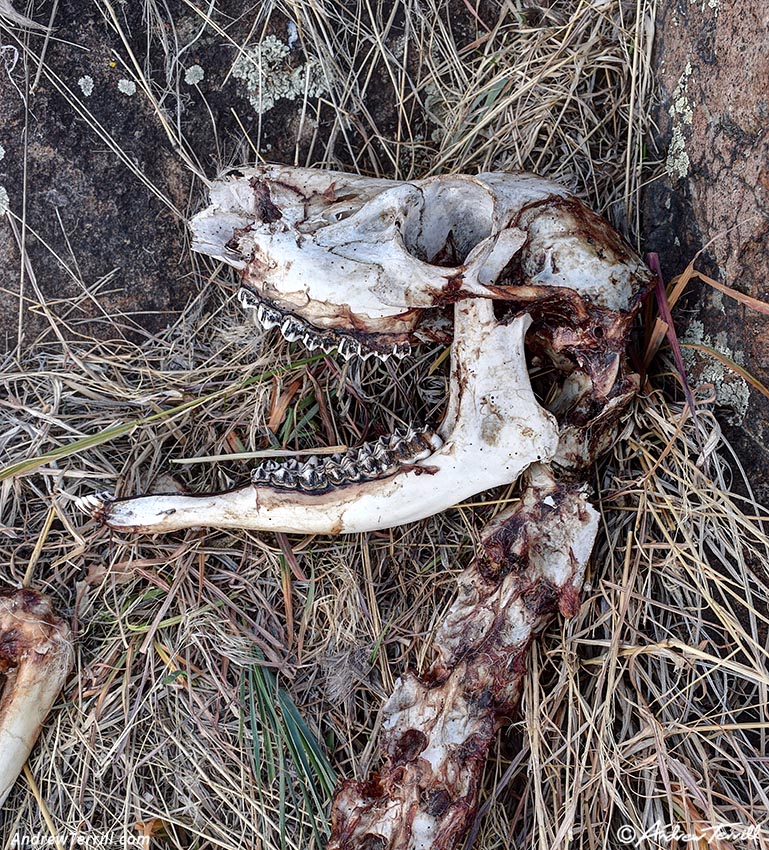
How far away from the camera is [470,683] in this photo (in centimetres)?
222

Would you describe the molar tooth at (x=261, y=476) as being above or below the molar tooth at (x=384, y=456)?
below

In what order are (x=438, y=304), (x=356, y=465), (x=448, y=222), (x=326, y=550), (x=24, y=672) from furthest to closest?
(x=326, y=550), (x=24, y=672), (x=356, y=465), (x=448, y=222), (x=438, y=304)

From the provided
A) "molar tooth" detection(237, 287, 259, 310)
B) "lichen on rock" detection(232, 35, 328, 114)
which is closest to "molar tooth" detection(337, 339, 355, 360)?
"molar tooth" detection(237, 287, 259, 310)

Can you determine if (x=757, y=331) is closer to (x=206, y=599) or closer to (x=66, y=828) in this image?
(x=206, y=599)

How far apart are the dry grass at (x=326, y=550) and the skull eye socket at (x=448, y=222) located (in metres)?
0.47

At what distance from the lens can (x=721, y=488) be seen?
2.23 meters

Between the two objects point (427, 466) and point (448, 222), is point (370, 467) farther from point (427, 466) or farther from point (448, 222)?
point (448, 222)

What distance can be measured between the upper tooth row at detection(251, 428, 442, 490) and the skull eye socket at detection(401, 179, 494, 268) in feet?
1.81

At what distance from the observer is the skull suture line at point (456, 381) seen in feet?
6.99

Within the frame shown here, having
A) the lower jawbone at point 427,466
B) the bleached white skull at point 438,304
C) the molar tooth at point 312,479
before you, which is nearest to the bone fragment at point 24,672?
the lower jawbone at point 427,466

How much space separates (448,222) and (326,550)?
1168 mm

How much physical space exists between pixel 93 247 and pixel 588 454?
6.14 ft

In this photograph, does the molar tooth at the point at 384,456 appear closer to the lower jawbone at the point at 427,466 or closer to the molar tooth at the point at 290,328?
the lower jawbone at the point at 427,466

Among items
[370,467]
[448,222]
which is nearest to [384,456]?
[370,467]
